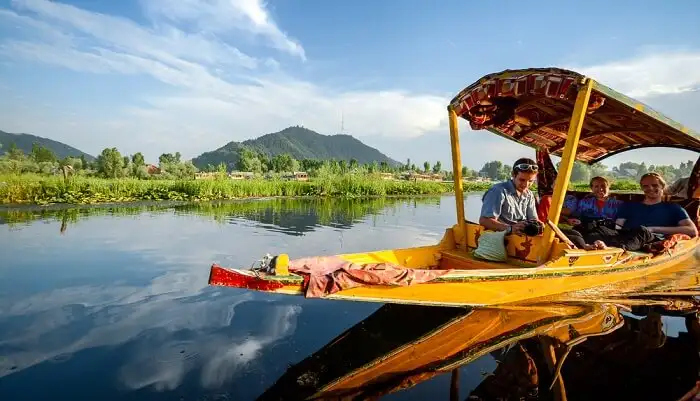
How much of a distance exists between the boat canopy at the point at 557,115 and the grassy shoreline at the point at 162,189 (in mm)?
18925

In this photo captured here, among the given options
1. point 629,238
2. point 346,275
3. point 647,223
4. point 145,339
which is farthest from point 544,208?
point 145,339

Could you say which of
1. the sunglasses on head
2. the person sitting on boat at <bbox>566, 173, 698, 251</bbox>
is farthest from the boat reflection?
the sunglasses on head

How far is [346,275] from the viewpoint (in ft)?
11.7

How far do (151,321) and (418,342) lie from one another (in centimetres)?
325

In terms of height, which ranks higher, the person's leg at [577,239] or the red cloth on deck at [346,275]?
the person's leg at [577,239]

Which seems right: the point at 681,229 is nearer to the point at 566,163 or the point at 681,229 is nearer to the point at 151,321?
the point at 566,163

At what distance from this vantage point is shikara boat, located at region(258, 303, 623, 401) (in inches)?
136

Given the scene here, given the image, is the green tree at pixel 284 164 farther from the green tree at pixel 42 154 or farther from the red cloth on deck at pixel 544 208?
the red cloth on deck at pixel 544 208

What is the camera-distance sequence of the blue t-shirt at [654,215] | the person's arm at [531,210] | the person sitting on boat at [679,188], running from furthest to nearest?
the person sitting on boat at [679,188] → the blue t-shirt at [654,215] → the person's arm at [531,210]

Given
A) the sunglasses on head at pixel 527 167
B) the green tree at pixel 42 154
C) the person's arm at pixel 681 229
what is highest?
the green tree at pixel 42 154

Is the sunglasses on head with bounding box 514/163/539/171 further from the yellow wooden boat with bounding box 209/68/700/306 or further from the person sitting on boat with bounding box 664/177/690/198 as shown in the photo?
the person sitting on boat with bounding box 664/177/690/198

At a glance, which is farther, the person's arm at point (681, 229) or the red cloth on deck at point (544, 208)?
the red cloth on deck at point (544, 208)

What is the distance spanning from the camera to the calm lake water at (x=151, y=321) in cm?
350


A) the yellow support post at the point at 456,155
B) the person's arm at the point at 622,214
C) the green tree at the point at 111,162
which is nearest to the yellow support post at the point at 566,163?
the yellow support post at the point at 456,155
